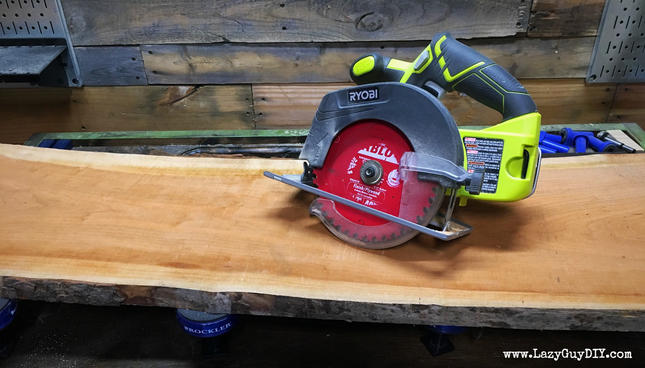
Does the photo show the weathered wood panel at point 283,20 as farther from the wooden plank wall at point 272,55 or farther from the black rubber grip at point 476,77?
the black rubber grip at point 476,77

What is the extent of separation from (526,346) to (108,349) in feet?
5.01

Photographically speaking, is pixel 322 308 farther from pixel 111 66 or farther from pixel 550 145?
pixel 111 66

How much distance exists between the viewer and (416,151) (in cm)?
99

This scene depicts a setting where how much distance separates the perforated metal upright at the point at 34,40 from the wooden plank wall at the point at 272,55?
6 cm

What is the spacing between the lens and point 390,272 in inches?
39.1

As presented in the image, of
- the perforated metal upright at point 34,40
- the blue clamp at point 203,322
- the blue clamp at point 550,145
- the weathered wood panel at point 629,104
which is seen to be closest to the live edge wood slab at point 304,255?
the blue clamp at point 550,145

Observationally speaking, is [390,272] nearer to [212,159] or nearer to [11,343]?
[212,159]

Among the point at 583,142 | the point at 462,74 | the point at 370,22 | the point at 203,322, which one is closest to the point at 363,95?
the point at 462,74

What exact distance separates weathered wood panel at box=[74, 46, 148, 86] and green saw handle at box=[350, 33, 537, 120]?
1.37m

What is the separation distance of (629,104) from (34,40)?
2.78 meters

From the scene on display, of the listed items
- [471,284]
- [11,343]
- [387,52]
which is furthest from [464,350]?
[11,343]

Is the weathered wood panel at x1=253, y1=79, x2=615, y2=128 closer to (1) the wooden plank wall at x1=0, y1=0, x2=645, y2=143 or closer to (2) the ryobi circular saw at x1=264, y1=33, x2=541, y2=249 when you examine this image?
(1) the wooden plank wall at x1=0, y1=0, x2=645, y2=143

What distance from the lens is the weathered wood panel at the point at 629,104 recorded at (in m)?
2.02

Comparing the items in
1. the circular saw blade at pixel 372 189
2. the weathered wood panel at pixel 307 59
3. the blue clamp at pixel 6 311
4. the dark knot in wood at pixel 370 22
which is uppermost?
the dark knot in wood at pixel 370 22
